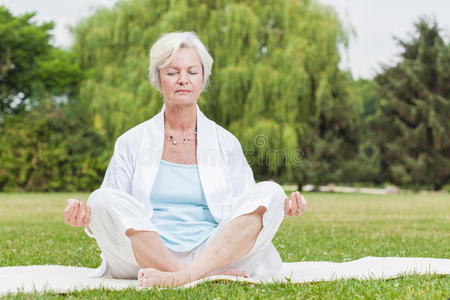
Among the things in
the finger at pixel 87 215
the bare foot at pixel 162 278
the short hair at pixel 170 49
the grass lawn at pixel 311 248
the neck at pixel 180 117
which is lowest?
the grass lawn at pixel 311 248

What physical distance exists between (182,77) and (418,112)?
30.7 meters

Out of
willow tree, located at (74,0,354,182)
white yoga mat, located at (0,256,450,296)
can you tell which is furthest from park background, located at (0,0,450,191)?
white yoga mat, located at (0,256,450,296)

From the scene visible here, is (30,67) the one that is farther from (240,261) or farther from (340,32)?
(240,261)

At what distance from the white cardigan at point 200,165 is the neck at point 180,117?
5cm

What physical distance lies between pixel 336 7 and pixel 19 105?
57.6 ft

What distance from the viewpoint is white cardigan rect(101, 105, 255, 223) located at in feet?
11.3

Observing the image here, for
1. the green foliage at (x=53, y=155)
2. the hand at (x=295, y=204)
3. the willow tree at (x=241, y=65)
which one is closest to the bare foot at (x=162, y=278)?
the hand at (x=295, y=204)

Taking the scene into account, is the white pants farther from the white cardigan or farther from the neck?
the neck

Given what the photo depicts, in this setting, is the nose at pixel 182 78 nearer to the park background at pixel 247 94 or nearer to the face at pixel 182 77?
the face at pixel 182 77

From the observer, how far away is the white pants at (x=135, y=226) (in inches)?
121

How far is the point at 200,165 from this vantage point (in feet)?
11.8

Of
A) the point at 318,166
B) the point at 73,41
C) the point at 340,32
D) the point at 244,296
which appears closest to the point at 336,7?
the point at 340,32

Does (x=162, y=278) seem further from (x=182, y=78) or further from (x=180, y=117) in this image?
(x=182, y=78)

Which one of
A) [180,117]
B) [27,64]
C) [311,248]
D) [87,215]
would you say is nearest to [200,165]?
[180,117]
